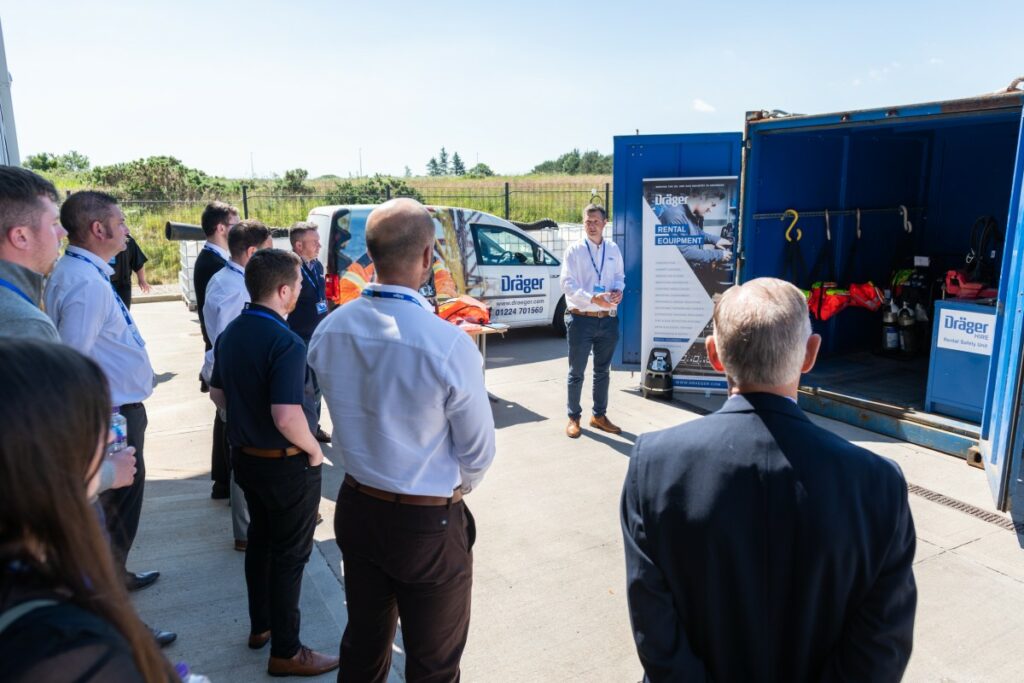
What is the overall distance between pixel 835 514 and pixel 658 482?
37 cm

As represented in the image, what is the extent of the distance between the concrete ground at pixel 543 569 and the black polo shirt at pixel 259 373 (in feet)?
1.63

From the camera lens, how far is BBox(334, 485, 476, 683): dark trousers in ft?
7.38

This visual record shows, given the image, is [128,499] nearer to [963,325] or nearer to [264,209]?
[963,325]

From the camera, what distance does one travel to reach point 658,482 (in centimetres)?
158

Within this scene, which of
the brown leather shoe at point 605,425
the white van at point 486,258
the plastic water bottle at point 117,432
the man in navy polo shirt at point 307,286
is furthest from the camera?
the white van at point 486,258

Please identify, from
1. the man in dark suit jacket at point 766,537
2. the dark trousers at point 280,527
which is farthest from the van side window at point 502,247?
the man in dark suit jacket at point 766,537

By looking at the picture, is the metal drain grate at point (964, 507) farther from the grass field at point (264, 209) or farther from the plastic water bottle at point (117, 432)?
the grass field at point (264, 209)

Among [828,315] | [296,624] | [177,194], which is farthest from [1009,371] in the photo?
[177,194]

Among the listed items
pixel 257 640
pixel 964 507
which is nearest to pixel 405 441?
pixel 257 640

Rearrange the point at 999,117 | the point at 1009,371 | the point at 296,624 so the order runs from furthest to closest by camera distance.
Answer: the point at 999,117
the point at 1009,371
the point at 296,624

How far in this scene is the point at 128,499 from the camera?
309 centimetres

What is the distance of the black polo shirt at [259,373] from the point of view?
2805mm

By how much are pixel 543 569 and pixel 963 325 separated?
4.14 meters

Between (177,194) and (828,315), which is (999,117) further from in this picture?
(177,194)
